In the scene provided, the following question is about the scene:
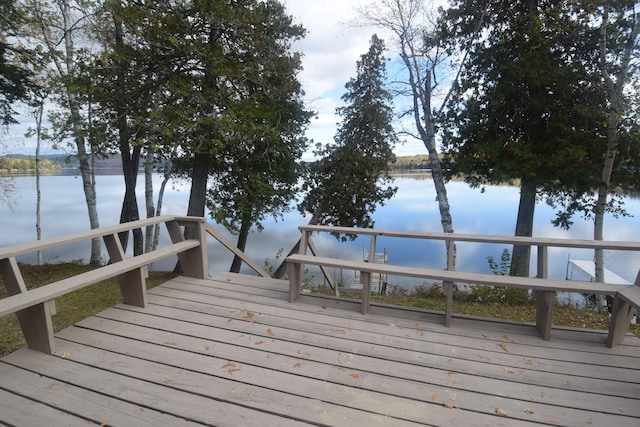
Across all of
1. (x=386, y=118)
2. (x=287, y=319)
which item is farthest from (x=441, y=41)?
(x=287, y=319)

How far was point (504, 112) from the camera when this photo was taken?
24.3 ft

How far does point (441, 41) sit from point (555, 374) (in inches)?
336

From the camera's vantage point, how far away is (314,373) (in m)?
2.27

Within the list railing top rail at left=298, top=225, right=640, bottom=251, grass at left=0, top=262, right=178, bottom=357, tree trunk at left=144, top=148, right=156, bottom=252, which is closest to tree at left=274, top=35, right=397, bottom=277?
tree trunk at left=144, top=148, right=156, bottom=252

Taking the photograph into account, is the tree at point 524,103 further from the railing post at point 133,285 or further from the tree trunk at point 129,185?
the tree trunk at point 129,185

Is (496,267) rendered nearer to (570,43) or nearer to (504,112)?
(504,112)

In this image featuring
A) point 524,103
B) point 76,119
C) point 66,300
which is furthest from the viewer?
point 76,119

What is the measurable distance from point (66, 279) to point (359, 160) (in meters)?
9.49

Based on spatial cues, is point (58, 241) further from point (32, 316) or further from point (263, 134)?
point (263, 134)

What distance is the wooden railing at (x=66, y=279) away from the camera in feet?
7.80

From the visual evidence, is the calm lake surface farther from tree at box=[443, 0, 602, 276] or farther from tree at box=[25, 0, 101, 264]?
tree at box=[443, 0, 602, 276]

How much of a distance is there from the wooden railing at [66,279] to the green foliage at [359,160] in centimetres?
724

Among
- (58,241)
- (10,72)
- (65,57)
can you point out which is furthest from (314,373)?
(65,57)

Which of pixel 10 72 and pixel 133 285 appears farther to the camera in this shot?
pixel 10 72
